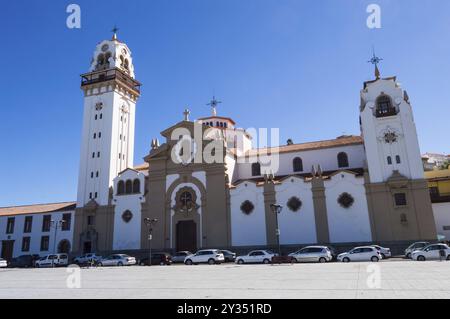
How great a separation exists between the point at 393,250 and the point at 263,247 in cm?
1253

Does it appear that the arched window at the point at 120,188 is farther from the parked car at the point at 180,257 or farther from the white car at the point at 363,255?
the white car at the point at 363,255

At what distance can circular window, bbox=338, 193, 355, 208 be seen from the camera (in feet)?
119

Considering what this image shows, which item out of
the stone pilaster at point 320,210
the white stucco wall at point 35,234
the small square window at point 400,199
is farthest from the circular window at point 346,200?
the white stucco wall at point 35,234

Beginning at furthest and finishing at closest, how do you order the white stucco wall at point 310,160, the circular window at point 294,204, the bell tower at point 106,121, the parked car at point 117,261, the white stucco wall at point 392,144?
1. the bell tower at point 106,121
2. the white stucco wall at point 310,160
3. the circular window at point 294,204
4. the parked car at point 117,261
5. the white stucco wall at point 392,144

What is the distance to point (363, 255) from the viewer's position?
93.2 ft

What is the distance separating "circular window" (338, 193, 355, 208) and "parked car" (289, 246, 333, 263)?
7817 mm

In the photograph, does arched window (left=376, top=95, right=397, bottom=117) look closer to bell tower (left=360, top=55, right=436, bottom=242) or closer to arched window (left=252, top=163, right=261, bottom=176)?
bell tower (left=360, top=55, right=436, bottom=242)

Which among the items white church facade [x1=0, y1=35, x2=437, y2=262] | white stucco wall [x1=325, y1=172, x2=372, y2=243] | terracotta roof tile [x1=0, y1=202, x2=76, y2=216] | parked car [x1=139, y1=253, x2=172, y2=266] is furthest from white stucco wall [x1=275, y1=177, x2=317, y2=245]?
terracotta roof tile [x1=0, y1=202, x2=76, y2=216]

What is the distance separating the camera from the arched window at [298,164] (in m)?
43.9

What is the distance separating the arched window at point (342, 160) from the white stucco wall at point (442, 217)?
36.5ft
